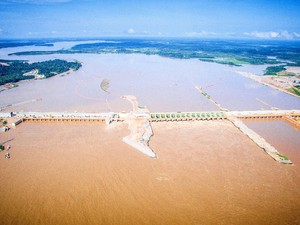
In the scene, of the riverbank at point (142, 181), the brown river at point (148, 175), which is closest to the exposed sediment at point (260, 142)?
the brown river at point (148, 175)

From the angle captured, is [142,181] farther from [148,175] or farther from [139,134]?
[139,134]

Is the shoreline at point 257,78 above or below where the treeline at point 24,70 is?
below

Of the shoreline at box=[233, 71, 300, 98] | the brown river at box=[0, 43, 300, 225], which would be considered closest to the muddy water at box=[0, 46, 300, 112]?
the brown river at box=[0, 43, 300, 225]

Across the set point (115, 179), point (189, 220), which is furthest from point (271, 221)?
point (115, 179)

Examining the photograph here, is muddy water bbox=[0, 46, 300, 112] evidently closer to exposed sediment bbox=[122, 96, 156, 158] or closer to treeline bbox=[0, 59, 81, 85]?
treeline bbox=[0, 59, 81, 85]

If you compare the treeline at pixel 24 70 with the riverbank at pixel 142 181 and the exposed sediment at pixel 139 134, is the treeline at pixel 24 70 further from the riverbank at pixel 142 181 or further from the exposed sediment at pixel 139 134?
the exposed sediment at pixel 139 134
